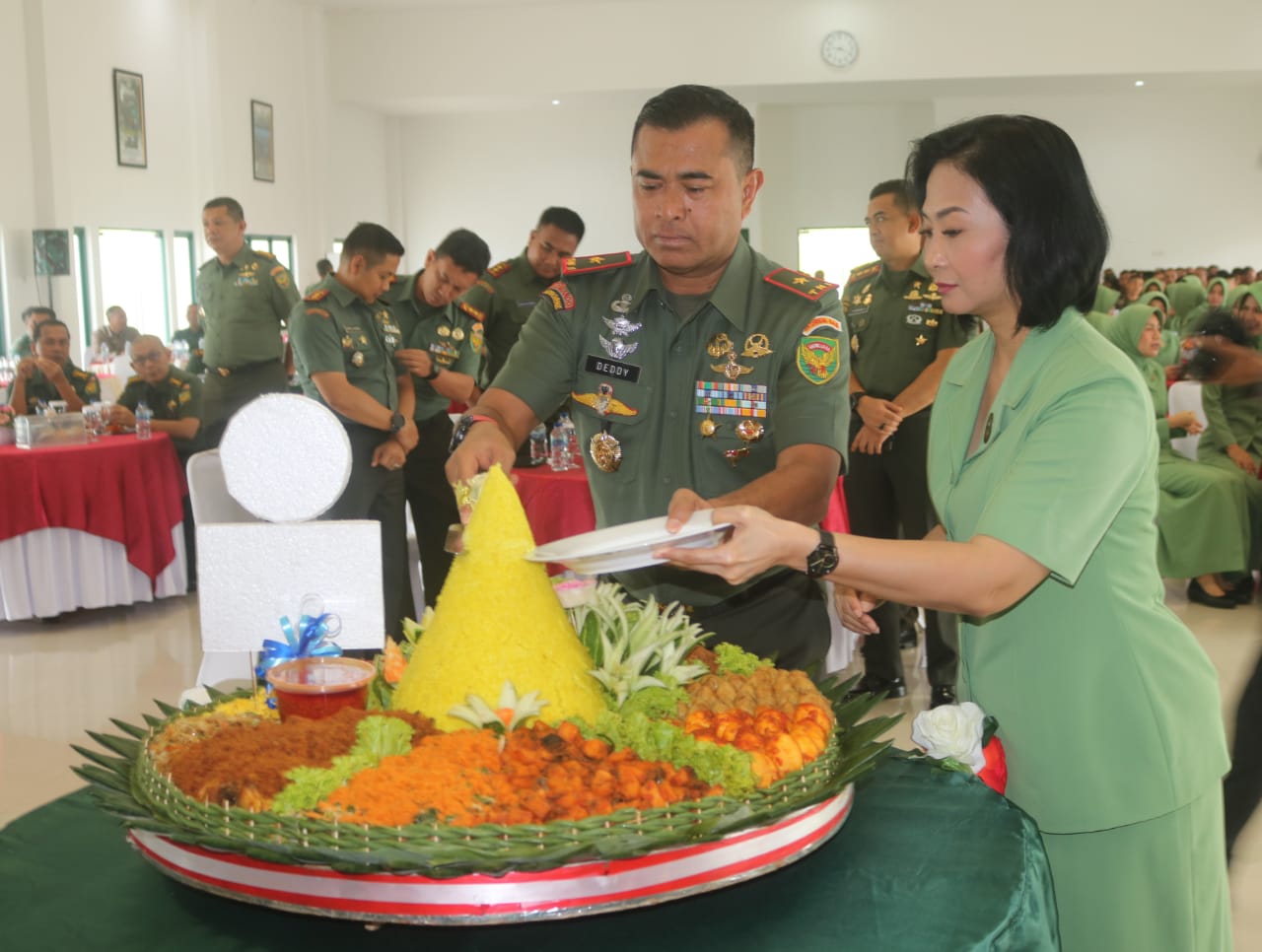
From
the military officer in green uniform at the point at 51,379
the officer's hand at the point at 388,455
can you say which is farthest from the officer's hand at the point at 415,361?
the military officer in green uniform at the point at 51,379

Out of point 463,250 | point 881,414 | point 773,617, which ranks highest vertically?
point 463,250

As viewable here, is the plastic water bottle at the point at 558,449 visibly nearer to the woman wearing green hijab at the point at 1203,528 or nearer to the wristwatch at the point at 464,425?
the wristwatch at the point at 464,425

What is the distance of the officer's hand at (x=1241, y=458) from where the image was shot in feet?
20.0

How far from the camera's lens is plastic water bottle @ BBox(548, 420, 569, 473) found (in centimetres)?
429

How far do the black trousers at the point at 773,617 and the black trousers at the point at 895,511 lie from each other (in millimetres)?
2142

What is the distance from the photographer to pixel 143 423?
5855 millimetres

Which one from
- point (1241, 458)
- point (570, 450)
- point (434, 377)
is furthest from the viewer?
point (1241, 458)

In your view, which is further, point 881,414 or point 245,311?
point 245,311

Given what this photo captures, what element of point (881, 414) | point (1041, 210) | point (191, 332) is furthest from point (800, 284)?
point (191, 332)

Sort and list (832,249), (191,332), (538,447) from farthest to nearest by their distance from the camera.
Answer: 1. (832,249)
2. (191,332)
3. (538,447)

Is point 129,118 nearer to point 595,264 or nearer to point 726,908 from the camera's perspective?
point 595,264

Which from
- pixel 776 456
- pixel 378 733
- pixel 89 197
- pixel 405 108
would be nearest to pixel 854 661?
pixel 776 456

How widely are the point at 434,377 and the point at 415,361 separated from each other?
0.15m

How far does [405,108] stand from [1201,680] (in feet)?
48.9
